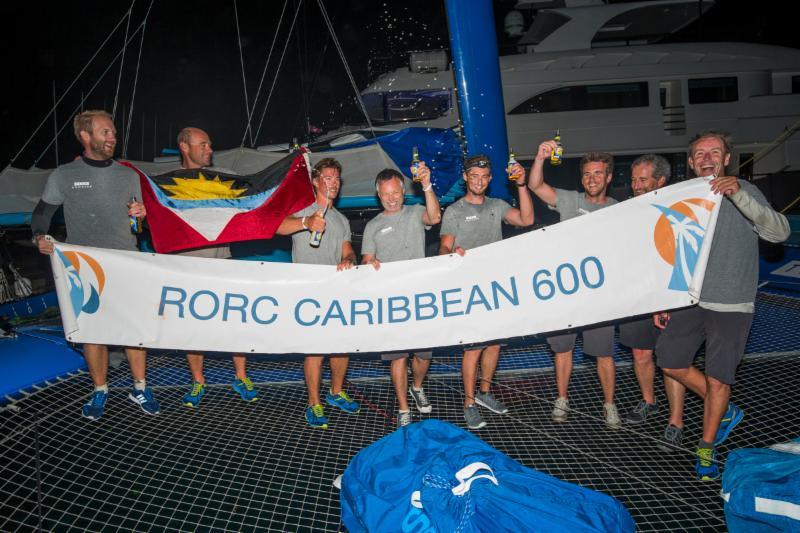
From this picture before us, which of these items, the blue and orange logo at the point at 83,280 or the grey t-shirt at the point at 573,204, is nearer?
the blue and orange logo at the point at 83,280

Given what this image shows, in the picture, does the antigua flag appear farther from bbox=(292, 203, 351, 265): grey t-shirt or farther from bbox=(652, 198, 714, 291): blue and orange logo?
bbox=(652, 198, 714, 291): blue and orange logo

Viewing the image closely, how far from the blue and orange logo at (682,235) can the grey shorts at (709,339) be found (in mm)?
213

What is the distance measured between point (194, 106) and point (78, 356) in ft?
76.1

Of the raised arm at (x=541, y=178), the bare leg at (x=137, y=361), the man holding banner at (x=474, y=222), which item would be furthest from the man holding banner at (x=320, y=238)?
the raised arm at (x=541, y=178)

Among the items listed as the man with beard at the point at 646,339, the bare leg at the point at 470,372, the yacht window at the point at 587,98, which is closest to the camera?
the man with beard at the point at 646,339

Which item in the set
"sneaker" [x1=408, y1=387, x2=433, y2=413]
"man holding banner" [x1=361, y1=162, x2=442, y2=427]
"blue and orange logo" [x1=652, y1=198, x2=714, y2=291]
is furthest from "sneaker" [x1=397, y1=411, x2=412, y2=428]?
"blue and orange logo" [x1=652, y1=198, x2=714, y2=291]

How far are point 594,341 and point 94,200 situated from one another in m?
3.76

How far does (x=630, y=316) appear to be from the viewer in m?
3.25

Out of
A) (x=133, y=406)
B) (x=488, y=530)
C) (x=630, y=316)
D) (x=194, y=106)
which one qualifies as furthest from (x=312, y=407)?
(x=194, y=106)

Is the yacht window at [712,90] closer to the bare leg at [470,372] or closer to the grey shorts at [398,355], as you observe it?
the bare leg at [470,372]

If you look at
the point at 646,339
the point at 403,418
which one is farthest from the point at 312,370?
the point at 646,339

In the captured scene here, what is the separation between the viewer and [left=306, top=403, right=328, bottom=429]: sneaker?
3531 millimetres

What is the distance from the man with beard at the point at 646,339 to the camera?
10.6ft

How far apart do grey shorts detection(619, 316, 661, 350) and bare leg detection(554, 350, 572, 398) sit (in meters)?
0.42
